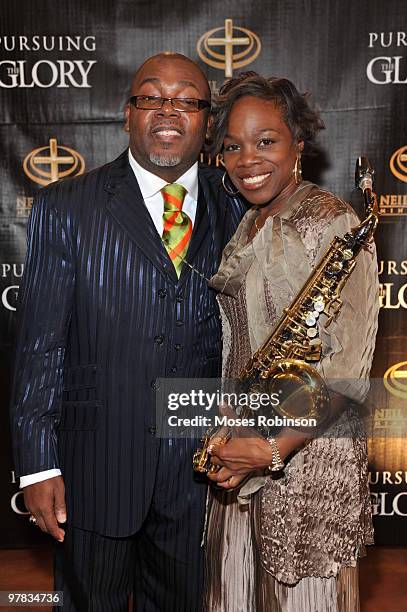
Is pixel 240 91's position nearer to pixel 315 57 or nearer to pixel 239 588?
pixel 239 588

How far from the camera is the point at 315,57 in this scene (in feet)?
12.3

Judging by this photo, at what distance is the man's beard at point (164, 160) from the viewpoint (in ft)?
7.30

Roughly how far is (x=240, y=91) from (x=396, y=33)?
6.83 feet

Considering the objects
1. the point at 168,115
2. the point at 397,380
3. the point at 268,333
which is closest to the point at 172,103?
the point at 168,115

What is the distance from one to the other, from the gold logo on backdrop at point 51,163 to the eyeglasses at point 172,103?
5.56ft

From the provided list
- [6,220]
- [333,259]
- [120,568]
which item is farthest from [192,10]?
[120,568]

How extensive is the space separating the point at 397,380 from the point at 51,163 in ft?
7.29

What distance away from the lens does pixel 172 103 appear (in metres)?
2.22

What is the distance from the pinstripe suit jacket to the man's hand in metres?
0.06

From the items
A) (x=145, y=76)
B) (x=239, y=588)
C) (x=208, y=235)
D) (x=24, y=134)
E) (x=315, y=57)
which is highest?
(x=315, y=57)

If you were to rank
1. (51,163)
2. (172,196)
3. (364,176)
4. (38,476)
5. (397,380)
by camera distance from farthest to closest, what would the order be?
(397,380) < (51,163) < (172,196) < (38,476) < (364,176)

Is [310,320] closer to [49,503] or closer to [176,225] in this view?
[176,225]

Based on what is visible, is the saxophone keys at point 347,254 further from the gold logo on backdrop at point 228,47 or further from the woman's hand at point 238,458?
the gold logo on backdrop at point 228,47

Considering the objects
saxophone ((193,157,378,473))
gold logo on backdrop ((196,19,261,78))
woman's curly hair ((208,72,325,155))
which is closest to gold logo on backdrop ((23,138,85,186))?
gold logo on backdrop ((196,19,261,78))
